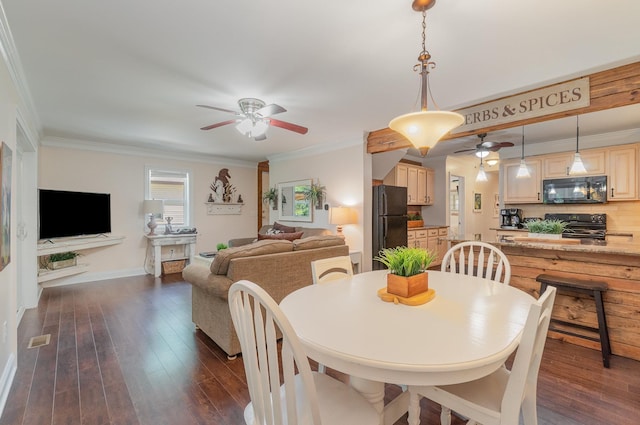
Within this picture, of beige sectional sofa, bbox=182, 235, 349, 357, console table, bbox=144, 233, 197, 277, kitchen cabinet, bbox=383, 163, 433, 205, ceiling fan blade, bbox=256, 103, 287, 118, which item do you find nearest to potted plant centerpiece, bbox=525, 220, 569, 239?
beige sectional sofa, bbox=182, 235, 349, 357

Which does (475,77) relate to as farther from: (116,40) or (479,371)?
(116,40)

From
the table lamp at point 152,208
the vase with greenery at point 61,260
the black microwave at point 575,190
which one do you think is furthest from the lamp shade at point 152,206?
the black microwave at point 575,190

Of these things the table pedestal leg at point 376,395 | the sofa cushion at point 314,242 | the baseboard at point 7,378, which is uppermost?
the sofa cushion at point 314,242

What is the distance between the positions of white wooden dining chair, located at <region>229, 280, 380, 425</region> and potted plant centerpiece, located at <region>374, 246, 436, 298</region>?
539 mm

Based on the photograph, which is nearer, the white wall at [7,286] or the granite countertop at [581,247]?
the white wall at [7,286]

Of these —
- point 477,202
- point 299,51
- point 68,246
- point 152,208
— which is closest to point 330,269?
point 299,51

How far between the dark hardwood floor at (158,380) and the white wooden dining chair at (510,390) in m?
0.71

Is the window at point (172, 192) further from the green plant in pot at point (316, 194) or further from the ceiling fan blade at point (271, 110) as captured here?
the ceiling fan blade at point (271, 110)

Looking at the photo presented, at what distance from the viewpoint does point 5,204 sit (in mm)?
2150

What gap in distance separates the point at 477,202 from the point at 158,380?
24.9 ft

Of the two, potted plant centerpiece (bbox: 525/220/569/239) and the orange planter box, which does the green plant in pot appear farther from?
the orange planter box

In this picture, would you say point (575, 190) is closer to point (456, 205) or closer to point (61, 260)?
point (456, 205)

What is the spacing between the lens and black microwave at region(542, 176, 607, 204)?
4.62m

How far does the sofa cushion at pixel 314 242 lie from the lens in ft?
10.2
